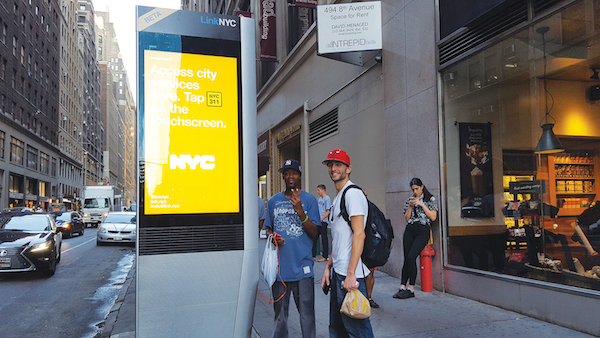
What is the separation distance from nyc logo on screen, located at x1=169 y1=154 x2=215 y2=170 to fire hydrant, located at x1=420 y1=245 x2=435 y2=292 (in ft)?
14.1

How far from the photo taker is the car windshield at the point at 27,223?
11400mm

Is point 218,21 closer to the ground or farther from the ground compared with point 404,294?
farther from the ground

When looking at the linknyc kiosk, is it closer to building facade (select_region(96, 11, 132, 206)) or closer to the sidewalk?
the sidewalk

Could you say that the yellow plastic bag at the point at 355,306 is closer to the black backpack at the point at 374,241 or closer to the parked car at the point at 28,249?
the black backpack at the point at 374,241

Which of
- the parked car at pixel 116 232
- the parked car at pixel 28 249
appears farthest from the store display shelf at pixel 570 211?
the parked car at pixel 116 232

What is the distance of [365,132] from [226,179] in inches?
260

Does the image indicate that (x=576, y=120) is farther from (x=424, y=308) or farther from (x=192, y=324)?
(x=192, y=324)

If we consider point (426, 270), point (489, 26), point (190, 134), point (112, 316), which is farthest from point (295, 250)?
point (489, 26)

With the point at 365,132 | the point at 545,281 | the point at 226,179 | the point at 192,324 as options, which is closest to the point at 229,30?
the point at 226,179

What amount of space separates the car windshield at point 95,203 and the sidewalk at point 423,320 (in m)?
31.5

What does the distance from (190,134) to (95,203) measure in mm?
35599

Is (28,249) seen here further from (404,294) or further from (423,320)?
(423,320)

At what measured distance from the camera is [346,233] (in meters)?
3.59

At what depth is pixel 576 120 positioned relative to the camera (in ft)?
22.1
